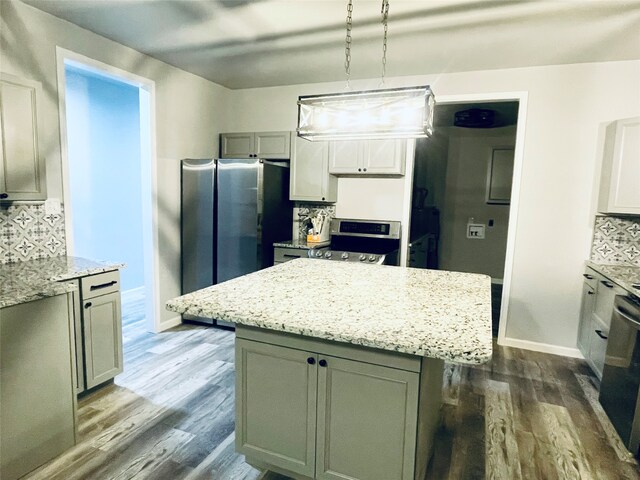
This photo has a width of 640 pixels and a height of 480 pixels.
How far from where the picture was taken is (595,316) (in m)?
2.94

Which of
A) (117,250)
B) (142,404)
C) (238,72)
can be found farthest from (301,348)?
(117,250)

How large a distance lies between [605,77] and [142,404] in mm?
4300

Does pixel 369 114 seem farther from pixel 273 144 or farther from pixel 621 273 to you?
pixel 273 144

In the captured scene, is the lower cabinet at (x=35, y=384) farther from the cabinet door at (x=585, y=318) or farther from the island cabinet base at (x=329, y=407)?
the cabinet door at (x=585, y=318)

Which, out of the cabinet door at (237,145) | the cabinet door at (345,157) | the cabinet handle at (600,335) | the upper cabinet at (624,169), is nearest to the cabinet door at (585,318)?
the cabinet handle at (600,335)

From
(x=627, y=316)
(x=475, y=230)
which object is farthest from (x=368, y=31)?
(x=475, y=230)

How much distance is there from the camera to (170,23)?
271 centimetres

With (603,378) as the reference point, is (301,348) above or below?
above

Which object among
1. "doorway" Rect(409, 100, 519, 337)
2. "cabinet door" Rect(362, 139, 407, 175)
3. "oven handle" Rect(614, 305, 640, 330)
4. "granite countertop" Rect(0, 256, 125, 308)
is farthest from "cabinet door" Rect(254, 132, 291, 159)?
"oven handle" Rect(614, 305, 640, 330)

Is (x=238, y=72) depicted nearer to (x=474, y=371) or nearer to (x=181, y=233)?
(x=181, y=233)

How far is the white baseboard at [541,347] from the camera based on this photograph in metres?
3.45

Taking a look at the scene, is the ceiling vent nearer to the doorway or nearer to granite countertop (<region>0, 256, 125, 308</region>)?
the doorway

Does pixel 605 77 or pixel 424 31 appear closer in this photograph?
pixel 424 31

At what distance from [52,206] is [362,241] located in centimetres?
265
